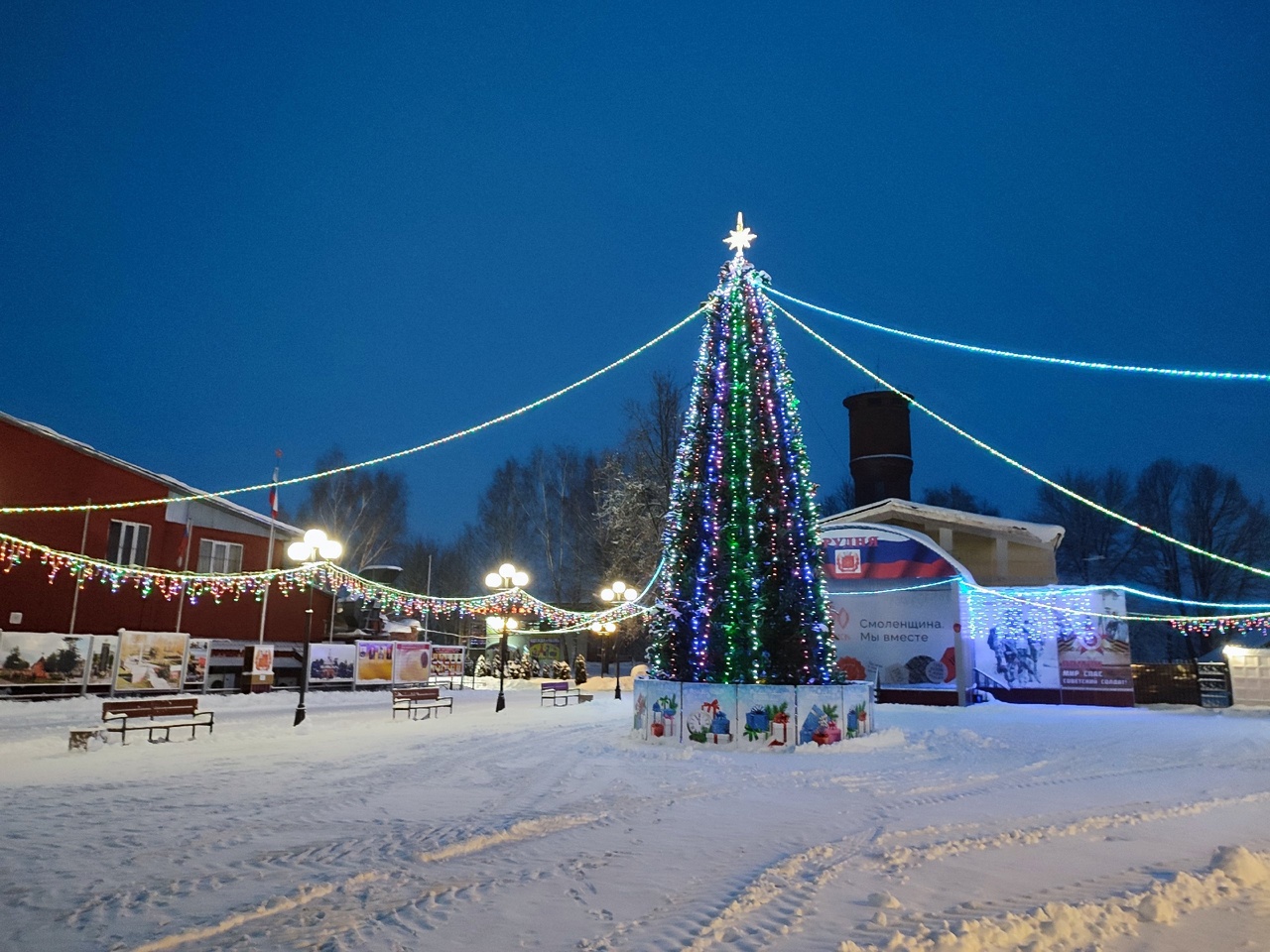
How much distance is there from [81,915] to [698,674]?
1082 centimetres

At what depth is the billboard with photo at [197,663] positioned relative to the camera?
24688 millimetres

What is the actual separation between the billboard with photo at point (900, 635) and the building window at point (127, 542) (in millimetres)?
22073

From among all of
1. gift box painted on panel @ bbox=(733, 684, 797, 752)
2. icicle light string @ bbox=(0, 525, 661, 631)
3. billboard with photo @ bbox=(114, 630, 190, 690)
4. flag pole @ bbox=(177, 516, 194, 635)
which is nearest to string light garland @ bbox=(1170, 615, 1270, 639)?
gift box painted on panel @ bbox=(733, 684, 797, 752)

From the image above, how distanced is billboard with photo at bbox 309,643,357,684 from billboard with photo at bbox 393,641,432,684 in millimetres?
1742

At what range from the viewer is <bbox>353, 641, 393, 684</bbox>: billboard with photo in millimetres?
29109

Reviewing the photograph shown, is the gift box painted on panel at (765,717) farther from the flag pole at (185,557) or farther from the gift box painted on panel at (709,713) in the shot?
the flag pole at (185,557)

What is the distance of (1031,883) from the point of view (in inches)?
230

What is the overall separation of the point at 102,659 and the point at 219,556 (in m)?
7.08

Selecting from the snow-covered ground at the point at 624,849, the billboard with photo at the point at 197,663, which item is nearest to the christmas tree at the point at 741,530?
the snow-covered ground at the point at 624,849

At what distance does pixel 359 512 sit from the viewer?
4459cm

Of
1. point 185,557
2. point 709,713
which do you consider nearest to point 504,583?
point 709,713

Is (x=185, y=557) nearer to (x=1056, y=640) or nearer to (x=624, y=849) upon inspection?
(x=624, y=849)

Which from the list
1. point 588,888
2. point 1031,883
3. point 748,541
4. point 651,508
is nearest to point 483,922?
point 588,888

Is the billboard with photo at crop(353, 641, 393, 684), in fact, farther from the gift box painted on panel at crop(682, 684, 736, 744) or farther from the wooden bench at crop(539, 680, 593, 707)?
the gift box painted on panel at crop(682, 684, 736, 744)
